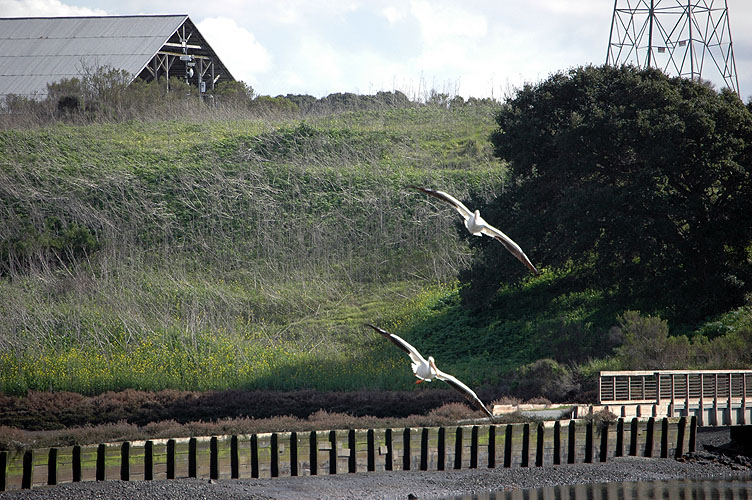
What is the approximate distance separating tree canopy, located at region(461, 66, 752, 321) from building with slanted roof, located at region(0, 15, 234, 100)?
33.0 m

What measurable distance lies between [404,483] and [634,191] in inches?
571

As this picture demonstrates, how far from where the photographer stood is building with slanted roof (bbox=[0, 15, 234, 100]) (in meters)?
58.0

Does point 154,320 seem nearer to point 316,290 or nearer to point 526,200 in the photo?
point 316,290

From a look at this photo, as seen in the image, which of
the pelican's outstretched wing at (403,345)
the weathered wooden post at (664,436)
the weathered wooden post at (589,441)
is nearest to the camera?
the pelican's outstretched wing at (403,345)

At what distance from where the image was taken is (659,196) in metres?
29.4

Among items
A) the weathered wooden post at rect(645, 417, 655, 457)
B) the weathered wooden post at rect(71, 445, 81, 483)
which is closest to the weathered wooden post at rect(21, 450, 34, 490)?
the weathered wooden post at rect(71, 445, 81, 483)

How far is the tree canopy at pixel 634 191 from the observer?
96.6ft

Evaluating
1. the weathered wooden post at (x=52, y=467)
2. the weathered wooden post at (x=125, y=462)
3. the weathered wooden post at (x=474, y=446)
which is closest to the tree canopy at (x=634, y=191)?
the weathered wooden post at (x=474, y=446)

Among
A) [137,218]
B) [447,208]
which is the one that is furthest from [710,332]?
[137,218]

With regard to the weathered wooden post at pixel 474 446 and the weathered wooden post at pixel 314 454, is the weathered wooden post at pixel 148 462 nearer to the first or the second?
the weathered wooden post at pixel 314 454

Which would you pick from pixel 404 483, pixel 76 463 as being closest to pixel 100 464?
pixel 76 463

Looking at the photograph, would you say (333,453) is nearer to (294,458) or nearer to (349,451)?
(349,451)

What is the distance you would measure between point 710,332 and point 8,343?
23310 millimetres

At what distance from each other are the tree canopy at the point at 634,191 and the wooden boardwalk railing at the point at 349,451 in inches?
301
